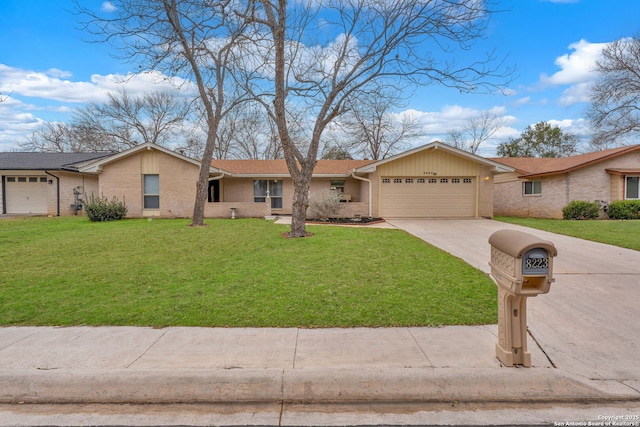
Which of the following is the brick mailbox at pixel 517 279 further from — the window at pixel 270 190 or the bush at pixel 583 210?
the bush at pixel 583 210

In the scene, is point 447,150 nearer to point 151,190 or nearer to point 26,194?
point 151,190

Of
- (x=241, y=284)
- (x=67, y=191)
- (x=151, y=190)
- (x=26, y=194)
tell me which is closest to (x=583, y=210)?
(x=241, y=284)

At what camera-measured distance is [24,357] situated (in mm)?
3467

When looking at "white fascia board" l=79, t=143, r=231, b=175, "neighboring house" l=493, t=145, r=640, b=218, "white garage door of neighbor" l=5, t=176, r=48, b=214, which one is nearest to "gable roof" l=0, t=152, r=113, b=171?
"white garage door of neighbor" l=5, t=176, r=48, b=214

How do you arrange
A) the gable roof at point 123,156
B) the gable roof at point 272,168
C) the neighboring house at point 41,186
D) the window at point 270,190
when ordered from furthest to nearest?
the window at point 270,190, the gable roof at point 272,168, the neighboring house at point 41,186, the gable roof at point 123,156

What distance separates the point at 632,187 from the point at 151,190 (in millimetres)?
25869

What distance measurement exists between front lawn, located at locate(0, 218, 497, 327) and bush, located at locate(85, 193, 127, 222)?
6.21 m

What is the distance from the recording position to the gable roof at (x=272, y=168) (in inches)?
774

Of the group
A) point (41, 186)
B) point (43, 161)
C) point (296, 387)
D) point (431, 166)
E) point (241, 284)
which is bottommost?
point (296, 387)

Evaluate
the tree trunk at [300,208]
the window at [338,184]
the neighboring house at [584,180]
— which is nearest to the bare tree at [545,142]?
the neighboring house at [584,180]

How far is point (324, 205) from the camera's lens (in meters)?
16.6

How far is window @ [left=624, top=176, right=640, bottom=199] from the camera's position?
18609 millimetres

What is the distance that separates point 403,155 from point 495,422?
610 inches

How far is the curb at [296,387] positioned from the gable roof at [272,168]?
1609cm
